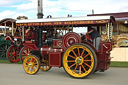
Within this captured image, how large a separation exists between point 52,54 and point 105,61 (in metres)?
1.76

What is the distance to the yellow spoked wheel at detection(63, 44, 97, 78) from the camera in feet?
20.7

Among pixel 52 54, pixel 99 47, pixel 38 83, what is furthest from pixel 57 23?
pixel 38 83

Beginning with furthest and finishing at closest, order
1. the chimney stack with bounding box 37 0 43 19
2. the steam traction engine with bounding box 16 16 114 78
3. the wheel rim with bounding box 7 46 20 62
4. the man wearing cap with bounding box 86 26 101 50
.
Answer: the chimney stack with bounding box 37 0 43 19 → the wheel rim with bounding box 7 46 20 62 → the man wearing cap with bounding box 86 26 101 50 → the steam traction engine with bounding box 16 16 114 78

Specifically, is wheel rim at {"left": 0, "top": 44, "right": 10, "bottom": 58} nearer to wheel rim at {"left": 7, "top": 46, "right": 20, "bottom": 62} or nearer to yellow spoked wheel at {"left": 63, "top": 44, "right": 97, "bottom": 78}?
wheel rim at {"left": 7, "top": 46, "right": 20, "bottom": 62}

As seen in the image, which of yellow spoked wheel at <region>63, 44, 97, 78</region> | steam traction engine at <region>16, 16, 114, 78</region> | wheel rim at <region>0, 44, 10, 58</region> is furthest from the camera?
wheel rim at <region>0, 44, 10, 58</region>

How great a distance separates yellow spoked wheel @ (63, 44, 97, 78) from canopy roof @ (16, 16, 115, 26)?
0.85m

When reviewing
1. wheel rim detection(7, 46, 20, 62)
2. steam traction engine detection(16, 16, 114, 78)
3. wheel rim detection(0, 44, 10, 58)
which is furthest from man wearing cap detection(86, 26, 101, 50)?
wheel rim detection(0, 44, 10, 58)

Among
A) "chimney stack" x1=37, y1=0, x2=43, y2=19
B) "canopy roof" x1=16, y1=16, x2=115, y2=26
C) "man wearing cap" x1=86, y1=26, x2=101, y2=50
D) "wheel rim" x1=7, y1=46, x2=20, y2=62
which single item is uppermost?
"chimney stack" x1=37, y1=0, x2=43, y2=19

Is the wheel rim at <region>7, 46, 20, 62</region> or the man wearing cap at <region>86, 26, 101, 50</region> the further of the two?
the wheel rim at <region>7, 46, 20, 62</region>

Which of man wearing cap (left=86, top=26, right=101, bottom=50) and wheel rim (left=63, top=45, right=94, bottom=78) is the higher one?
man wearing cap (left=86, top=26, right=101, bottom=50)

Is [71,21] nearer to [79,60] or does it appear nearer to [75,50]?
[75,50]

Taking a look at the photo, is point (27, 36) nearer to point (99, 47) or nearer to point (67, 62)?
point (67, 62)

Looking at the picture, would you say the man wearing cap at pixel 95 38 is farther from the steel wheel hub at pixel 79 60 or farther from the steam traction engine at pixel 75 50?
the steel wheel hub at pixel 79 60

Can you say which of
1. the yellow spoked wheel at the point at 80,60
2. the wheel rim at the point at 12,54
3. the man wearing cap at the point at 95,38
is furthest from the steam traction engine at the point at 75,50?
the wheel rim at the point at 12,54
